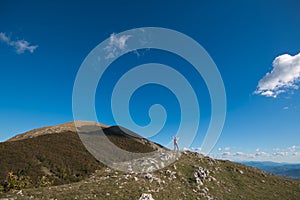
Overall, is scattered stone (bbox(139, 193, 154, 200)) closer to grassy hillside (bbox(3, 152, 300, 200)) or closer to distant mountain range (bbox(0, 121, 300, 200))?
distant mountain range (bbox(0, 121, 300, 200))

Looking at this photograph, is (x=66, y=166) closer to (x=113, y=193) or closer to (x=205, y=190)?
(x=113, y=193)

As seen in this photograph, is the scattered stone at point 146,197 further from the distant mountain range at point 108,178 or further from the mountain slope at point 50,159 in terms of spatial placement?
the mountain slope at point 50,159

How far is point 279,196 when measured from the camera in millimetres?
34594

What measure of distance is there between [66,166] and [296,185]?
4491 centimetres

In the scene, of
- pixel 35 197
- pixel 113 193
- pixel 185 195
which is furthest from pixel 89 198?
pixel 185 195

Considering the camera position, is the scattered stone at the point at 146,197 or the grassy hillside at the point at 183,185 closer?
the grassy hillside at the point at 183,185

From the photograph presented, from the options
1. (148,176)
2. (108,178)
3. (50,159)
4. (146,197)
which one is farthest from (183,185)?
(50,159)

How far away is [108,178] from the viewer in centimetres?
2966

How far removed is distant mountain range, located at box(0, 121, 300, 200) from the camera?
2487cm

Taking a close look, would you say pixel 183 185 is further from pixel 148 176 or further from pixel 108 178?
pixel 108 178

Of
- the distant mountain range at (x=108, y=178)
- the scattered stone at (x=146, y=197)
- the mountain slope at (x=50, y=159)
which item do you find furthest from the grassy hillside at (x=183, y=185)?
the mountain slope at (x=50, y=159)

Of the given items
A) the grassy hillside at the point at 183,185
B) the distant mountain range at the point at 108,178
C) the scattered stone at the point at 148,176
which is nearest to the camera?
Answer: the grassy hillside at the point at 183,185

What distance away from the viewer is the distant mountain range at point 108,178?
81.6ft

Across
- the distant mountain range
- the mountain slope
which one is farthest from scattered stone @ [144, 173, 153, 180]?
the mountain slope
